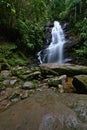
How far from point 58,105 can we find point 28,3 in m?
7.71

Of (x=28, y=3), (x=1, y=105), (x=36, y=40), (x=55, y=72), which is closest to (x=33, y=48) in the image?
(x=36, y=40)

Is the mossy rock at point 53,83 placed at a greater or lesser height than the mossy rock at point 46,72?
lesser

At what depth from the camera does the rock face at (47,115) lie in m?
2.63

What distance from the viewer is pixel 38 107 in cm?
324

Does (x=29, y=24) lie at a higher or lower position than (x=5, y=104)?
higher

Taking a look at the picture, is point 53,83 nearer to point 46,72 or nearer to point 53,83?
point 53,83

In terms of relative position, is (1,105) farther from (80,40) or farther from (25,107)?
(80,40)

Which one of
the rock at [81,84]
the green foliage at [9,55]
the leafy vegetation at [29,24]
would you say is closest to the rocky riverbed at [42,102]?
the rock at [81,84]

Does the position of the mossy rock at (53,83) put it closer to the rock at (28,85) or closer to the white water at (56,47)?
the rock at (28,85)

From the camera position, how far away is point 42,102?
11.4 feet

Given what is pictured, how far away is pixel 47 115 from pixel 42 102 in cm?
57

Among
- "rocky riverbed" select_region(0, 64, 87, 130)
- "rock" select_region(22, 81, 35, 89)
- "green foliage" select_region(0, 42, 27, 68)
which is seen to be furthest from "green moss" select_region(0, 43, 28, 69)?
"rock" select_region(22, 81, 35, 89)

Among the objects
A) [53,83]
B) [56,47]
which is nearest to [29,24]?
[56,47]

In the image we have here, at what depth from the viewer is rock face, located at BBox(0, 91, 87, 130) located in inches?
104
